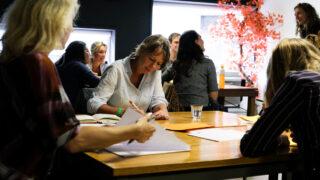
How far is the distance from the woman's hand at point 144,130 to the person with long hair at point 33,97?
20 centimetres

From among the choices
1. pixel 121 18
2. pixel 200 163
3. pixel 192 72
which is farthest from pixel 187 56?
pixel 121 18

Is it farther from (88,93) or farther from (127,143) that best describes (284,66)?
(88,93)

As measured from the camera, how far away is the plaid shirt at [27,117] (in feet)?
3.63

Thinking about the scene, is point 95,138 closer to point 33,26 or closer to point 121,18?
point 33,26

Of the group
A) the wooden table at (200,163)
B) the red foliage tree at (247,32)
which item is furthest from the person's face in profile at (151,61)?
the red foliage tree at (247,32)

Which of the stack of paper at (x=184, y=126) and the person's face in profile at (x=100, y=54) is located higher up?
the person's face in profile at (x=100, y=54)

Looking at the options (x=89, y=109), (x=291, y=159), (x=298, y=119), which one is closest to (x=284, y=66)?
(x=298, y=119)

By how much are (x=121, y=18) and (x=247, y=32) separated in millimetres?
2418

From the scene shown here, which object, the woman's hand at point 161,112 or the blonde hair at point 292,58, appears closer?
the blonde hair at point 292,58

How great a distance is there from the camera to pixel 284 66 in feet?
5.22

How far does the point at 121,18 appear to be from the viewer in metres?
6.41

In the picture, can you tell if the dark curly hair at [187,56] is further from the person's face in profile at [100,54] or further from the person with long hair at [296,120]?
the person with long hair at [296,120]

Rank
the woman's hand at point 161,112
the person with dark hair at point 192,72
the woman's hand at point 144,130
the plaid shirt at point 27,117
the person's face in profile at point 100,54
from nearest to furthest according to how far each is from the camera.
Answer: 1. the plaid shirt at point 27,117
2. the woman's hand at point 144,130
3. the woman's hand at point 161,112
4. the person with dark hair at point 192,72
5. the person's face in profile at point 100,54

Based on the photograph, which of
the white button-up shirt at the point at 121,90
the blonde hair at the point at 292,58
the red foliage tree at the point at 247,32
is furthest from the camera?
the red foliage tree at the point at 247,32
